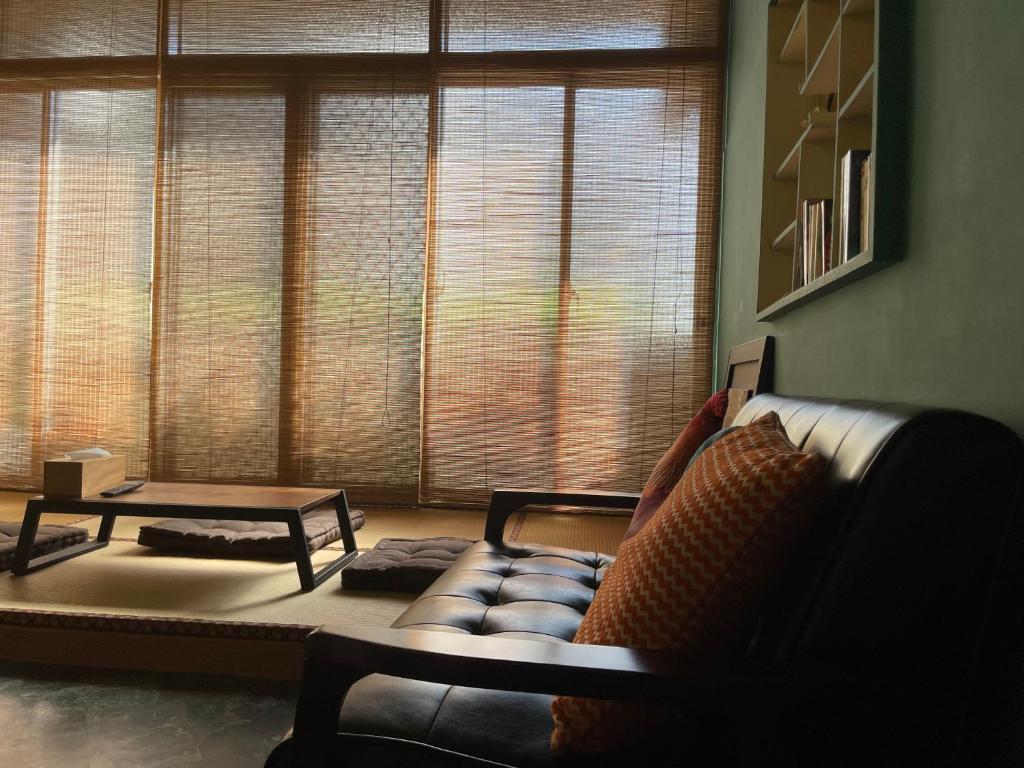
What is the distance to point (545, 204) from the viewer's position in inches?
165

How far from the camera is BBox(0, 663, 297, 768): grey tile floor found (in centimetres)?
169

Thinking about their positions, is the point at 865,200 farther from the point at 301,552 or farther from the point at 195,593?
the point at 195,593

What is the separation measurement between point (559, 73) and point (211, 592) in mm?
3154

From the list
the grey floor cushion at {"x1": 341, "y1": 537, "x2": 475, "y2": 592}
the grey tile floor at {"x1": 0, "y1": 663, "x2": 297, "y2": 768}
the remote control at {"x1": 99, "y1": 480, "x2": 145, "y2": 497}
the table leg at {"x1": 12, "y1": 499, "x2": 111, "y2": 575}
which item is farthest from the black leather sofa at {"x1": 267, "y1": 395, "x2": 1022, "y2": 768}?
the table leg at {"x1": 12, "y1": 499, "x2": 111, "y2": 575}

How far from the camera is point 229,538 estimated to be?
2.94 meters

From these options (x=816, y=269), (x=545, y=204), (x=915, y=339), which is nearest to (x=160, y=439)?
(x=545, y=204)

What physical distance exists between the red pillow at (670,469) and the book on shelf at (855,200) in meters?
0.56

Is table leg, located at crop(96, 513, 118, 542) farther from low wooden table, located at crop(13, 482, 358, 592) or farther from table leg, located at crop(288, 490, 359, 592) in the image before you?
table leg, located at crop(288, 490, 359, 592)

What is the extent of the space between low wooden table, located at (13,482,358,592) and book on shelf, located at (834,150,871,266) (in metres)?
1.78

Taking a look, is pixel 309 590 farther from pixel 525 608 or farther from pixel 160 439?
pixel 160 439

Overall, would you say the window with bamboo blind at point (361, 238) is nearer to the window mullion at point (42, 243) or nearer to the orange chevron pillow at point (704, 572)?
the window mullion at point (42, 243)

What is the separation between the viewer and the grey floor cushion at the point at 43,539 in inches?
104

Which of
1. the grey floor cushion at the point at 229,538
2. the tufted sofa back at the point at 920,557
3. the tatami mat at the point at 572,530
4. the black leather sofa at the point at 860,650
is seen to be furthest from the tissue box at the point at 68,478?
the tufted sofa back at the point at 920,557

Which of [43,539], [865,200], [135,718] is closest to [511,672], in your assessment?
[865,200]
